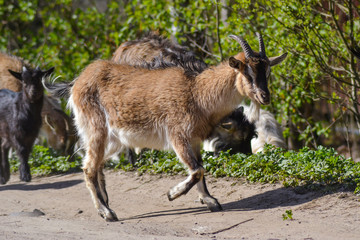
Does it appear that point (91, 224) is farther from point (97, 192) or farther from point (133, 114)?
point (133, 114)

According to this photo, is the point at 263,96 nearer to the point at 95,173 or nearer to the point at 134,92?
the point at 134,92

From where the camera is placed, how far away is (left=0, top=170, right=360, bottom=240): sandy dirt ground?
207 inches

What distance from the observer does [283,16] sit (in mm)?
8102

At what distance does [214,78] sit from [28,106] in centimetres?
380

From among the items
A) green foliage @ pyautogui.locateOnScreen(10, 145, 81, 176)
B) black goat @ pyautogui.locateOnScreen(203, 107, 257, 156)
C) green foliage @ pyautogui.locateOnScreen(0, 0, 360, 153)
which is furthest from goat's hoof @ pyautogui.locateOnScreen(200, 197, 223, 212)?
green foliage @ pyautogui.locateOnScreen(10, 145, 81, 176)

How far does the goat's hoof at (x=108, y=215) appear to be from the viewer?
6.28 metres

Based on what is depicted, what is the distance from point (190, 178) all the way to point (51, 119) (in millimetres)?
5330

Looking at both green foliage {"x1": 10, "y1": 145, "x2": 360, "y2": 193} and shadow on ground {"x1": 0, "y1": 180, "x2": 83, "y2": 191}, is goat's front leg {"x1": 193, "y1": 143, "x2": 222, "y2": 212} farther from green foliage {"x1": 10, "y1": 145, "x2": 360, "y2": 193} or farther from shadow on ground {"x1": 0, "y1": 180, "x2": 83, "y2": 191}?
shadow on ground {"x1": 0, "y1": 180, "x2": 83, "y2": 191}

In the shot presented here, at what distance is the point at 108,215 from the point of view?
629 cm

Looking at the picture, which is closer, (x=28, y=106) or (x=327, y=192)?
(x=327, y=192)

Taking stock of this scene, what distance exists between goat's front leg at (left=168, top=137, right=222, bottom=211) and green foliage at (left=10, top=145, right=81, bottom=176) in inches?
127

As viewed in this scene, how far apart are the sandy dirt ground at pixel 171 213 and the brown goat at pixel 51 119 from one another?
7.95 feet

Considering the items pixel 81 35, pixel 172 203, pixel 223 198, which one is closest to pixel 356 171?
pixel 223 198

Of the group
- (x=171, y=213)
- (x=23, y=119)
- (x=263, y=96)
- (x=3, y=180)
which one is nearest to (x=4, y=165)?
(x=3, y=180)
